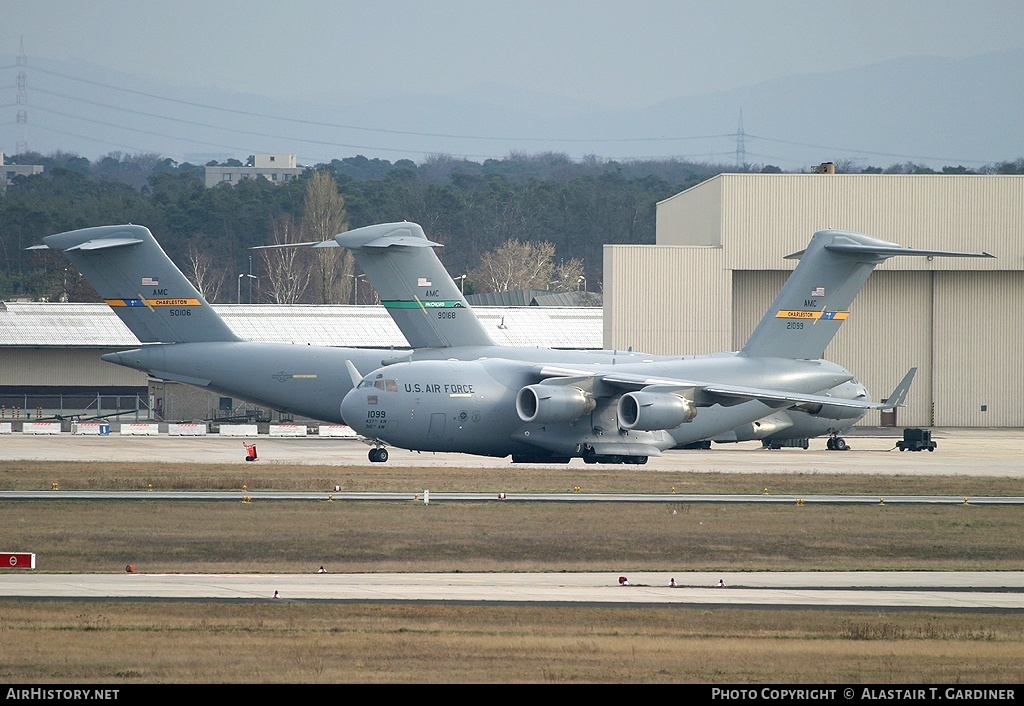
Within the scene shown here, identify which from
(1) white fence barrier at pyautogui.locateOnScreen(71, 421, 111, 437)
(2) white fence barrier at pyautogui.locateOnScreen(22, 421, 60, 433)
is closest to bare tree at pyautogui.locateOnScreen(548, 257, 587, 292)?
(1) white fence barrier at pyautogui.locateOnScreen(71, 421, 111, 437)

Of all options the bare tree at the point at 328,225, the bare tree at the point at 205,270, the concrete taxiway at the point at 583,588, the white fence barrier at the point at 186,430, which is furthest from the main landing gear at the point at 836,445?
the bare tree at the point at 205,270

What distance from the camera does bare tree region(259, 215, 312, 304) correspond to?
121137 millimetres

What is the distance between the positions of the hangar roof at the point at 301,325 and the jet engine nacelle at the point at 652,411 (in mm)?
31734

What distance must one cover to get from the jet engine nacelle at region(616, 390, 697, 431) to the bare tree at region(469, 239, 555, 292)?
90329mm

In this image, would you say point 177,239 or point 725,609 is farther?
point 177,239

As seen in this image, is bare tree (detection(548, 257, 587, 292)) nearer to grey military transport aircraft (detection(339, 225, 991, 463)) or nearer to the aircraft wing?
grey military transport aircraft (detection(339, 225, 991, 463))

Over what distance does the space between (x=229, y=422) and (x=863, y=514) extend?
130 feet

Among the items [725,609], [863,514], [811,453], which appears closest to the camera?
[725,609]

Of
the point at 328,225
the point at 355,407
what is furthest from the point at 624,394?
the point at 328,225

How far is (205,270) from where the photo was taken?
5098 inches

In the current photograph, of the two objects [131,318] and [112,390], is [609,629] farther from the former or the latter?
[112,390]

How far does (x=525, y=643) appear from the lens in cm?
1473

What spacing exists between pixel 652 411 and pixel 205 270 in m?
98.4

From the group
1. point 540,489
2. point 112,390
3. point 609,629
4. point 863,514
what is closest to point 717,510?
point 863,514
